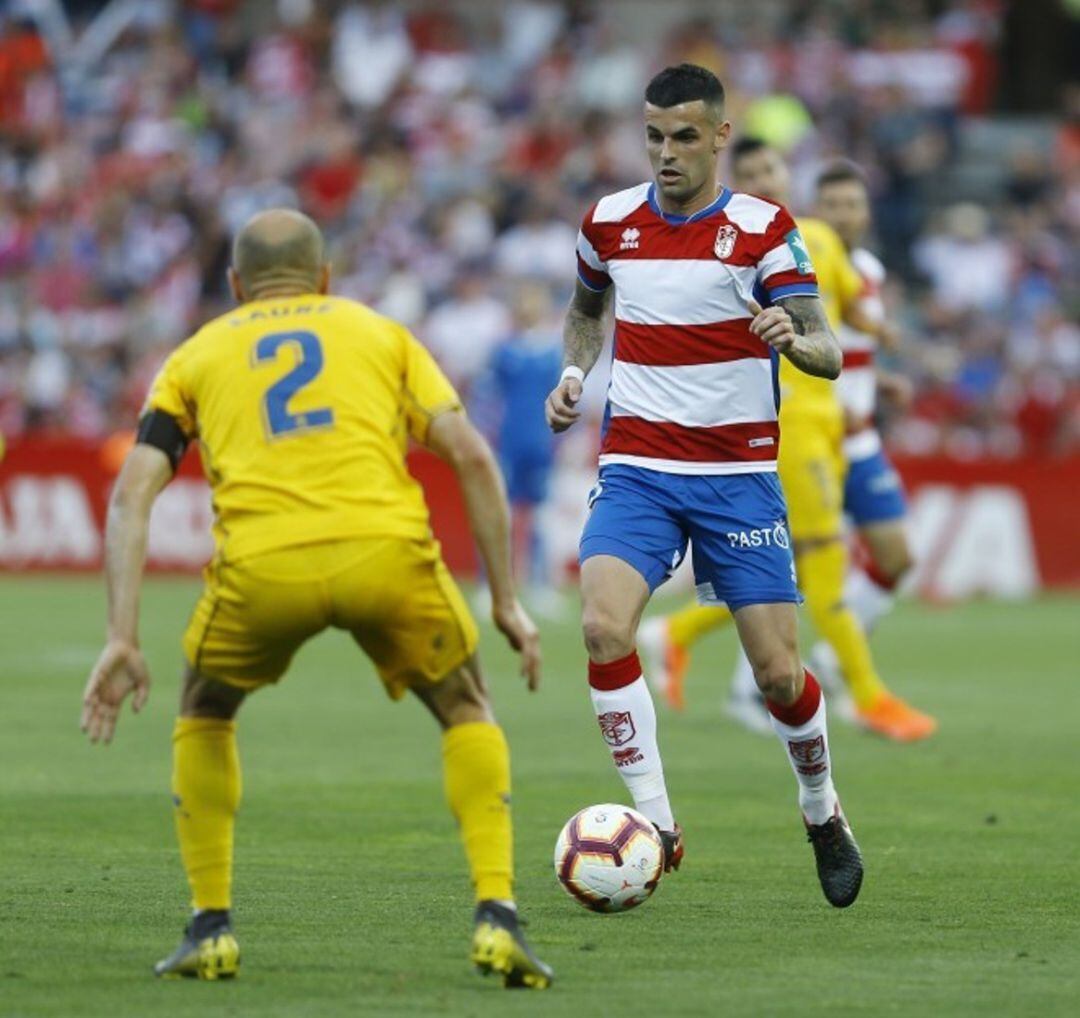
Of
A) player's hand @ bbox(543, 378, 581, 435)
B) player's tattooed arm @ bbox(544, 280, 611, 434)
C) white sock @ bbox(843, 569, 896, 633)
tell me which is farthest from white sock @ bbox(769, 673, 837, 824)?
white sock @ bbox(843, 569, 896, 633)

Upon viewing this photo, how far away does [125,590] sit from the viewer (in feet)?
20.6

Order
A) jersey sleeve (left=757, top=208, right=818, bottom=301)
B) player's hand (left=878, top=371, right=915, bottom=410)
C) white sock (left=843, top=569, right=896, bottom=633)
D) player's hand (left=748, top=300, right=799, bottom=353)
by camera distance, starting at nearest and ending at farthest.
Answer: player's hand (left=748, top=300, right=799, bottom=353) → jersey sleeve (left=757, top=208, right=818, bottom=301) → player's hand (left=878, top=371, right=915, bottom=410) → white sock (left=843, top=569, right=896, bottom=633)

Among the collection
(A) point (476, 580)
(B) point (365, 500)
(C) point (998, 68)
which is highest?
(C) point (998, 68)

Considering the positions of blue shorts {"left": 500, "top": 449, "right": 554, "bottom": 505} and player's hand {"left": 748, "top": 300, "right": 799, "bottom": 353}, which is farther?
A: blue shorts {"left": 500, "top": 449, "right": 554, "bottom": 505}

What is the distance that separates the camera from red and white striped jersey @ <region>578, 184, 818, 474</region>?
8133 mm

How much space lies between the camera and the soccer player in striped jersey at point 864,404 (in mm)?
12602

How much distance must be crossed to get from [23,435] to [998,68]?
13394 mm

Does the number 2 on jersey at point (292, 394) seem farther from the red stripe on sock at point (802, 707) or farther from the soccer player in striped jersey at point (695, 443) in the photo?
the red stripe on sock at point (802, 707)

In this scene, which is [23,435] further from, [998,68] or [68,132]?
[998,68]

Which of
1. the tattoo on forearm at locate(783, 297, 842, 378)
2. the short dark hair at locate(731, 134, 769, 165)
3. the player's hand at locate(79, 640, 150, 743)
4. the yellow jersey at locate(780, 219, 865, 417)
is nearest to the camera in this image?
the player's hand at locate(79, 640, 150, 743)

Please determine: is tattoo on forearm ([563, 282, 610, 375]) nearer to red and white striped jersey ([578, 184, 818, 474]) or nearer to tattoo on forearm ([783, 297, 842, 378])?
red and white striped jersey ([578, 184, 818, 474])

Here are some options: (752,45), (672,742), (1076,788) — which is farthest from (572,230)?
(1076,788)

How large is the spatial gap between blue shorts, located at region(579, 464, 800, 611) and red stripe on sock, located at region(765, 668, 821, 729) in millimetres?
296

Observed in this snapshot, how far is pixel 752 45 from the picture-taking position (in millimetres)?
29484
